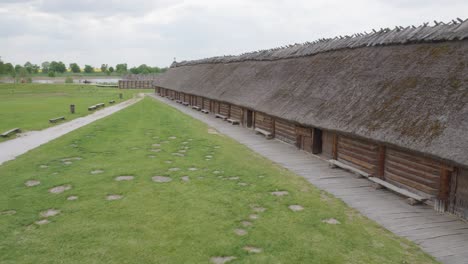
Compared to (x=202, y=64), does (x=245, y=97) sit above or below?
below

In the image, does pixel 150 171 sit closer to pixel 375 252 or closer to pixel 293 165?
pixel 293 165

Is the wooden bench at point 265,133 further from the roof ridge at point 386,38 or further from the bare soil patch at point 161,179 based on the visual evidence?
the bare soil patch at point 161,179

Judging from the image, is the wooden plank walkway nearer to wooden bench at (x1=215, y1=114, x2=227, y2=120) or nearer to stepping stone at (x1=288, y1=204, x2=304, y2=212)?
stepping stone at (x1=288, y1=204, x2=304, y2=212)

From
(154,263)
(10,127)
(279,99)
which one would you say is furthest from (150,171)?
(10,127)

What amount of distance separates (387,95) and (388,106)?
0.59 metres

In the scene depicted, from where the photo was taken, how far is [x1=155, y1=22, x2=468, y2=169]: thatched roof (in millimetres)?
9078

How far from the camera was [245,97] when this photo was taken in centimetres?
2258

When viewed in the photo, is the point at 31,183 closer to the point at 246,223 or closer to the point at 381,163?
the point at 246,223

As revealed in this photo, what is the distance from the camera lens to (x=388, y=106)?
11055mm

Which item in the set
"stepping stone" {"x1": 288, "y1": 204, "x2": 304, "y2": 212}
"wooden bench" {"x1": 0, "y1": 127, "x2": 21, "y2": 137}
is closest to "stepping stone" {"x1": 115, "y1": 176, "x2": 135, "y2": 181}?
"stepping stone" {"x1": 288, "y1": 204, "x2": 304, "y2": 212}

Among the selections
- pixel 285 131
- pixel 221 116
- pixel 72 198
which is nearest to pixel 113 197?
pixel 72 198

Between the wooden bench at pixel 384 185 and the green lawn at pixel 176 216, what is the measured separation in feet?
5.76

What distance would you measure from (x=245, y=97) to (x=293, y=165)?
365 inches

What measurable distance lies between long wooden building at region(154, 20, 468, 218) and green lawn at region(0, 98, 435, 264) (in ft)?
7.27
